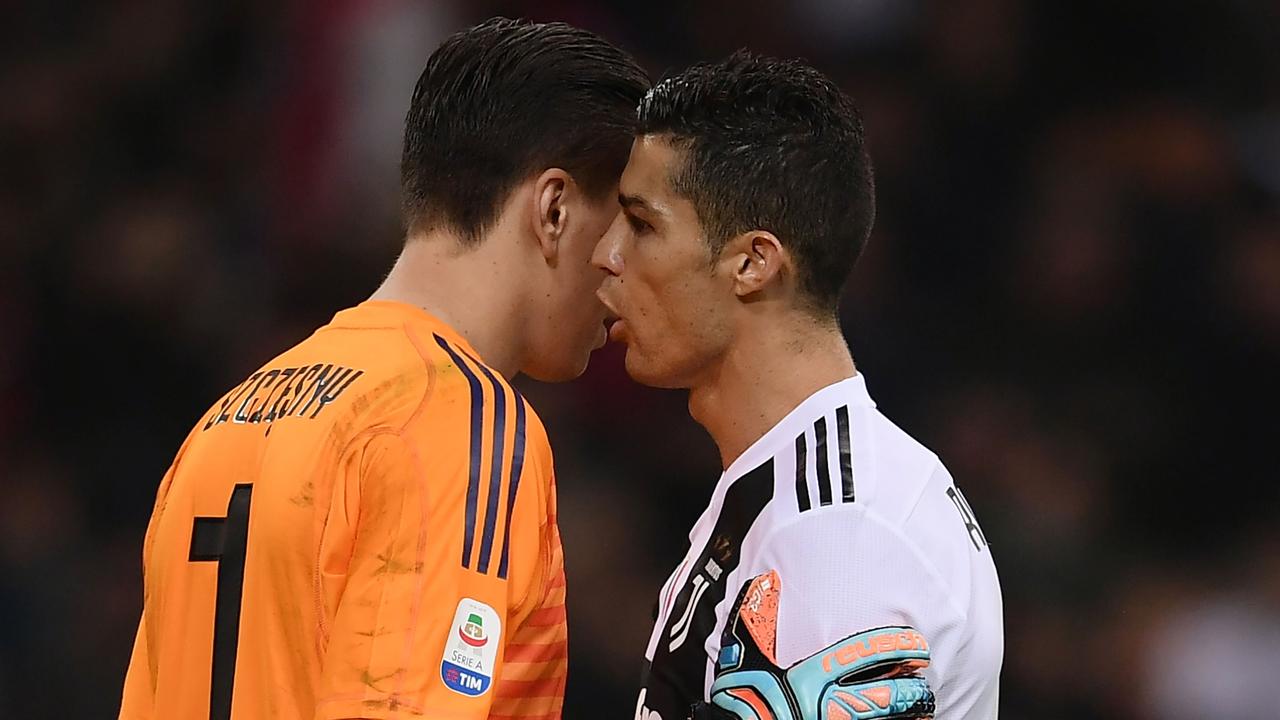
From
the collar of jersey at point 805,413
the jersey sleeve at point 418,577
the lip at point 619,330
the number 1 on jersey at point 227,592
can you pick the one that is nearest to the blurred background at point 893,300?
the lip at point 619,330

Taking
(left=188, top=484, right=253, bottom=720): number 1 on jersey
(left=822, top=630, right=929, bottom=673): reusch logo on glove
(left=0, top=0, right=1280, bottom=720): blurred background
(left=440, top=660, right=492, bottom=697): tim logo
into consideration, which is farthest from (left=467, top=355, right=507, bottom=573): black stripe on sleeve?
(left=0, top=0, right=1280, bottom=720): blurred background

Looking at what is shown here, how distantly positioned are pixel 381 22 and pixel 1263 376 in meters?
3.41

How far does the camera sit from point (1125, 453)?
5133mm

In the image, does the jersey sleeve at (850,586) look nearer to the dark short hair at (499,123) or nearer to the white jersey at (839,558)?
the white jersey at (839,558)

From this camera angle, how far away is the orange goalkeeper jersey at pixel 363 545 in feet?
6.41

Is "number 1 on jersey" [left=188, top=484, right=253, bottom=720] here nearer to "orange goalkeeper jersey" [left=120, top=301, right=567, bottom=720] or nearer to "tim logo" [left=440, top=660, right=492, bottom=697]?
"orange goalkeeper jersey" [left=120, top=301, right=567, bottom=720]

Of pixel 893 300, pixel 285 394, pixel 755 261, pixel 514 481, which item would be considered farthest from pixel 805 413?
pixel 893 300

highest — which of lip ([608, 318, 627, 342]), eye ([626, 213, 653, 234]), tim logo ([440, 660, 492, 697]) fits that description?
eye ([626, 213, 653, 234])

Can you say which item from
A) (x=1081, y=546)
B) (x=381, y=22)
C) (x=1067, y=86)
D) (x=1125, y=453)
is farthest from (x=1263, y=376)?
(x=381, y=22)

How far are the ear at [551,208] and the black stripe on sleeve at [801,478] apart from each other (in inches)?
20.7

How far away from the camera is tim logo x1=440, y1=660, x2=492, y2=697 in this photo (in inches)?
76.8

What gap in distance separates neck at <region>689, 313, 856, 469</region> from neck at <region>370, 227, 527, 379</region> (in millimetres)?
348

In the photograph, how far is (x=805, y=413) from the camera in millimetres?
2234

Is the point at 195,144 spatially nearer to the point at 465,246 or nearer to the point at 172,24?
the point at 172,24
